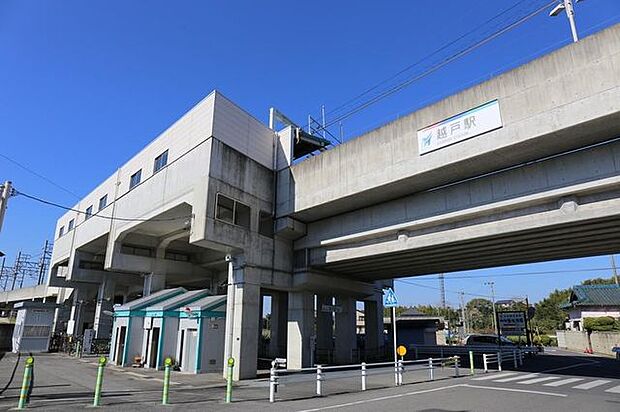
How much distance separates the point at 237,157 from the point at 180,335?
9.85 metres

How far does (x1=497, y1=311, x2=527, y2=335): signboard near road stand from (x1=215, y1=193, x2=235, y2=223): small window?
23.8 metres

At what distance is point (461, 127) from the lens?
1412 cm

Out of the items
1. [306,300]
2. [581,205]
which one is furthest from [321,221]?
[581,205]

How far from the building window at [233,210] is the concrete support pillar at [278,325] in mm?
12749

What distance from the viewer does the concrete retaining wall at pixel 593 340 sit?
3550 centimetres

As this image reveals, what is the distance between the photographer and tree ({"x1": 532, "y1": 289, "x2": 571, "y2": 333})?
62.1 m

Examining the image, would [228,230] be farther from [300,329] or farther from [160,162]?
[160,162]

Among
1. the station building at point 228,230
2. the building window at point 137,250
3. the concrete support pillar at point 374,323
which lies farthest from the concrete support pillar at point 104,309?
the concrete support pillar at point 374,323

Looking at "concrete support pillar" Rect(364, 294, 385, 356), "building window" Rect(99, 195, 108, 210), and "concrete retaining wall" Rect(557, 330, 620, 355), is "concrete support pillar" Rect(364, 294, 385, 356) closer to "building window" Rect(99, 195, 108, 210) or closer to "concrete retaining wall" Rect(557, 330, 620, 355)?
"concrete retaining wall" Rect(557, 330, 620, 355)

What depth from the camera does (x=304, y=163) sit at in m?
20.1

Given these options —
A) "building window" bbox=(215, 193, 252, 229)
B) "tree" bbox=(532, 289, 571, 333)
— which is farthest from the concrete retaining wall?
"building window" bbox=(215, 193, 252, 229)

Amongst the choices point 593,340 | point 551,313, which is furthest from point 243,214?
point 551,313

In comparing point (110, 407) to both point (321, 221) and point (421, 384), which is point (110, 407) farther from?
point (321, 221)

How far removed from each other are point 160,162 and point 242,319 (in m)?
11.2
